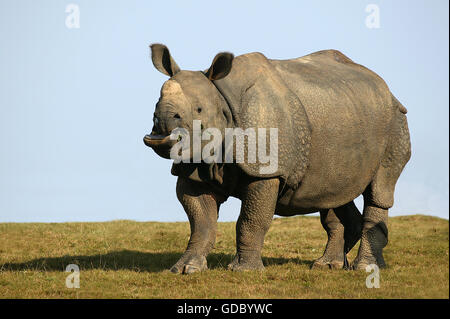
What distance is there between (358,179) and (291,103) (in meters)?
2.14

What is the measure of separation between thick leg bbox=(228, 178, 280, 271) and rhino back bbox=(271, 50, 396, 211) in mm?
803

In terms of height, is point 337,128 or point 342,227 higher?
point 337,128

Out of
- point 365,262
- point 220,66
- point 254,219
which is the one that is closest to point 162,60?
point 220,66

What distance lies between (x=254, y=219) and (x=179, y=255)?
416 cm

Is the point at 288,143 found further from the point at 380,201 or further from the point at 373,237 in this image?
the point at 373,237

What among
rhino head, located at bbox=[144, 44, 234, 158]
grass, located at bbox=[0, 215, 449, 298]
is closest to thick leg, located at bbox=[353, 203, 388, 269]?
grass, located at bbox=[0, 215, 449, 298]

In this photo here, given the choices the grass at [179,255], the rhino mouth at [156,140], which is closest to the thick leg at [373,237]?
the grass at [179,255]

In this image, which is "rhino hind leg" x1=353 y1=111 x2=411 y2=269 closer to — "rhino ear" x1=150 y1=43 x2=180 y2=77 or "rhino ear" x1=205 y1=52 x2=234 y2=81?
"rhino ear" x1=205 y1=52 x2=234 y2=81

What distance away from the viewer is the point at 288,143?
460 inches

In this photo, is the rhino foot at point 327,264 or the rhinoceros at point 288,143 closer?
the rhinoceros at point 288,143

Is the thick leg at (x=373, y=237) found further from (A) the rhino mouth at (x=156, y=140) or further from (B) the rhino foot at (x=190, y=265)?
(A) the rhino mouth at (x=156, y=140)

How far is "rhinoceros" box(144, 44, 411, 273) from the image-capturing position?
1135 centimetres

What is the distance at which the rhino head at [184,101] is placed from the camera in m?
10.7

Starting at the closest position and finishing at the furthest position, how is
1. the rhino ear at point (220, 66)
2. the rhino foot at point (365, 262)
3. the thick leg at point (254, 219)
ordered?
the rhino ear at point (220, 66), the thick leg at point (254, 219), the rhino foot at point (365, 262)
